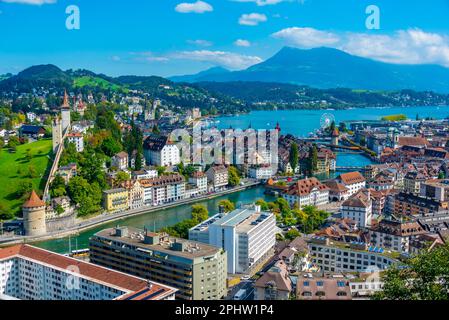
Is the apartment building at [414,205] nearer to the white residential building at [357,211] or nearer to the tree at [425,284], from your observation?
the white residential building at [357,211]

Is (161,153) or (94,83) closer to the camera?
(161,153)

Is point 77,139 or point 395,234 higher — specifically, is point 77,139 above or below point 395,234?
above

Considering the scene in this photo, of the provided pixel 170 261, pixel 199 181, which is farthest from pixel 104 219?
pixel 170 261

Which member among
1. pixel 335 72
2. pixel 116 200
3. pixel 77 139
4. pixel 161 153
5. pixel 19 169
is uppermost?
pixel 335 72

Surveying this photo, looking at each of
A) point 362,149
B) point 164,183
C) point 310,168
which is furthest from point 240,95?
point 164,183

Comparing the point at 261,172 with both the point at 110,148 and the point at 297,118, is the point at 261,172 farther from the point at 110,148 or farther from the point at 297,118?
the point at 297,118

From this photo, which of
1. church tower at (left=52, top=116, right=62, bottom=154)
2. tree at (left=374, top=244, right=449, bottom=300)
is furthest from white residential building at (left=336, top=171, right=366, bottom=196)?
tree at (left=374, top=244, right=449, bottom=300)

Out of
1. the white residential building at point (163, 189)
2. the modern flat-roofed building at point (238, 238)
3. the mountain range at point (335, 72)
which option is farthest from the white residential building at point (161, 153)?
the modern flat-roofed building at point (238, 238)
